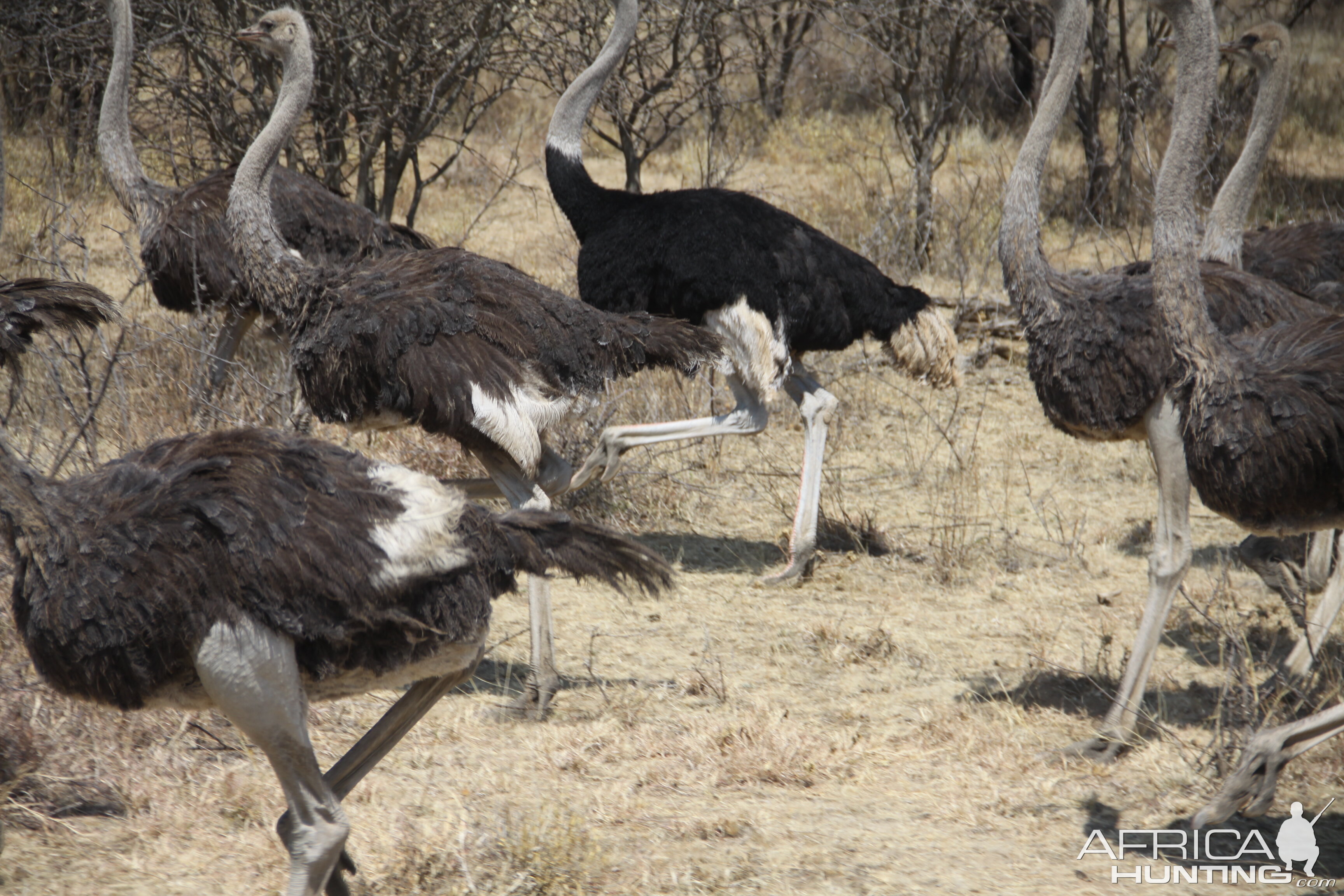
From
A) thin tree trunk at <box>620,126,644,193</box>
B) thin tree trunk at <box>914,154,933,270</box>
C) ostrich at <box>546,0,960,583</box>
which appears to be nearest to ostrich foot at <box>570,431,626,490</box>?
ostrich at <box>546,0,960,583</box>

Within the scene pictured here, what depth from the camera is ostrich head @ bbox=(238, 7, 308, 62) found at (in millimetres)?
5266

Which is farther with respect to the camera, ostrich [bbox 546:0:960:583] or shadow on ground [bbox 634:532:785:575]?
shadow on ground [bbox 634:532:785:575]

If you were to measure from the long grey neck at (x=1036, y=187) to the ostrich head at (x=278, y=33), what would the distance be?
2.76 metres

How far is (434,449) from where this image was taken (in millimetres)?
5953

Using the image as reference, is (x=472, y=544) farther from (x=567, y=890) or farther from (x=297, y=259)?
(x=297, y=259)

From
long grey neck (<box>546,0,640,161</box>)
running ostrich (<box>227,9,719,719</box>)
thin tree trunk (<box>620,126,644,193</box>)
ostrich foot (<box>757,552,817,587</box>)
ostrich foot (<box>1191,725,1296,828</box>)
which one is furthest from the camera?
thin tree trunk (<box>620,126,644,193</box>)

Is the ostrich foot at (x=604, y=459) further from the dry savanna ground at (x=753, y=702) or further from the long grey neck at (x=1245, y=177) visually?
the long grey neck at (x=1245, y=177)

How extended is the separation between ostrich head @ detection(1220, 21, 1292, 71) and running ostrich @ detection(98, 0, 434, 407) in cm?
349

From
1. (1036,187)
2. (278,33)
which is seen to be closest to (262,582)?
(1036,187)

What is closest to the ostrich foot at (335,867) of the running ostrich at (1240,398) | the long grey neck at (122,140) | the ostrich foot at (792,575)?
the running ostrich at (1240,398)

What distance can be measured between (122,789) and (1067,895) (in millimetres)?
2277

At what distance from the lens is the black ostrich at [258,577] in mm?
2496

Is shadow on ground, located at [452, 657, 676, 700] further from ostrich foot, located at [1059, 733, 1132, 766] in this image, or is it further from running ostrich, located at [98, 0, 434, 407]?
running ostrich, located at [98, 0, 434, 407]

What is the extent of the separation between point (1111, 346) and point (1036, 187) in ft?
2.06
